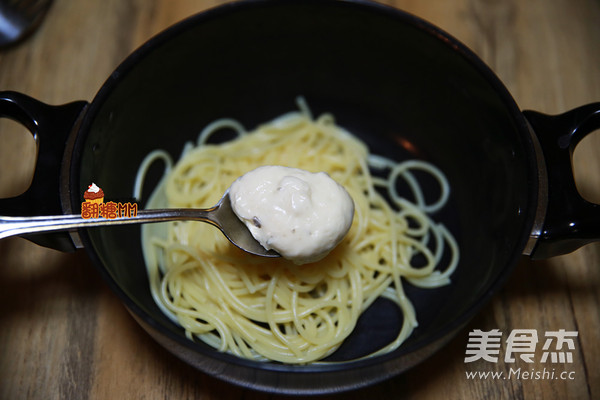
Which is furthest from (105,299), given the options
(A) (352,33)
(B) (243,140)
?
(A) (352,33)

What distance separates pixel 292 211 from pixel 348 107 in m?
0.97

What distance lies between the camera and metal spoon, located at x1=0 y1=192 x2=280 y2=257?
61.8 inches

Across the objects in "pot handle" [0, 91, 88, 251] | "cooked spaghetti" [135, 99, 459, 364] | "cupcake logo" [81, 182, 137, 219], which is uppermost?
"pot handle" [0, 91, 88, 251]

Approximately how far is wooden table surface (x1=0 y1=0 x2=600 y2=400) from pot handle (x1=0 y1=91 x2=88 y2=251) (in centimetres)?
47

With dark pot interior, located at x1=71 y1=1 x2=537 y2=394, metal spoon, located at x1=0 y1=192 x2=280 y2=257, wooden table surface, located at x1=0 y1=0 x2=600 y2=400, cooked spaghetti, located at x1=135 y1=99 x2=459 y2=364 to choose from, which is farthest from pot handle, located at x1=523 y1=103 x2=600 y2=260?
metal spoon, located at x1=0 y1=192 x2=280 y2=257

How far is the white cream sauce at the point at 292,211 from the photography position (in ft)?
5.91

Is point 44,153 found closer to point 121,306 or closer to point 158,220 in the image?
point 158,220

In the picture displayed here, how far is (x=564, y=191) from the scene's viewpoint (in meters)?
1.75

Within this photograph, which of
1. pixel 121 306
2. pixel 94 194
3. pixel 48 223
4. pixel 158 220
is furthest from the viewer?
pixel 121 306

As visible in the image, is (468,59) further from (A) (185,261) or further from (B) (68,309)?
(B) (68,309)

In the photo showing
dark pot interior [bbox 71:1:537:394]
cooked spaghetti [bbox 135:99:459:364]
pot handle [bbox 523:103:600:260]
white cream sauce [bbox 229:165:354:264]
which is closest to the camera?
pot handle [bbox 523:103:600:260]

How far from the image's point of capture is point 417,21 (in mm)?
2088

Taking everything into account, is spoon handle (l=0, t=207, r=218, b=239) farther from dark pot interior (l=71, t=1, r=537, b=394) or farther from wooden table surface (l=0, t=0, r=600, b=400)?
wooden table surface (l=0, t=0, r=600, b=400)

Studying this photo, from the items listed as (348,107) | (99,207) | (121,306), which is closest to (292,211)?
(99,207)
